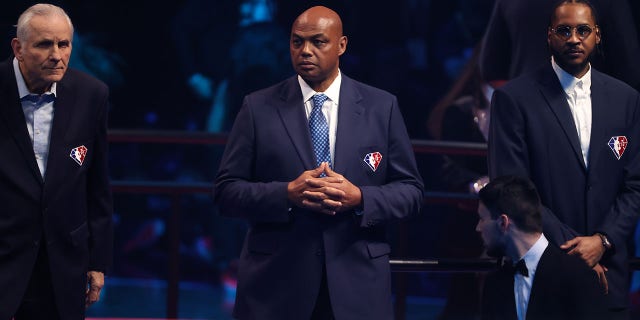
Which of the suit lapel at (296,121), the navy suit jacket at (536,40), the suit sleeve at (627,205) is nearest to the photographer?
the suit lapel at (296,121)

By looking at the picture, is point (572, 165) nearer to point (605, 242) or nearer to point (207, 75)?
point (605, 242)

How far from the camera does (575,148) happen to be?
3.13m

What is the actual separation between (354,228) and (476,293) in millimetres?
2253

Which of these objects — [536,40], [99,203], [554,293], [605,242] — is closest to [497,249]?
[554,293]

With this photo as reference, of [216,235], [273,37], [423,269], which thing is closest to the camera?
[423,269]

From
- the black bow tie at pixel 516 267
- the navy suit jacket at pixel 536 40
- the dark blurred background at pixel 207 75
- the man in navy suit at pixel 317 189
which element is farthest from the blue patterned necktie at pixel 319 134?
the dark blurred background at pixel 207 75

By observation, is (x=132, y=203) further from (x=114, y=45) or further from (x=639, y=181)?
(x=639, y=181)

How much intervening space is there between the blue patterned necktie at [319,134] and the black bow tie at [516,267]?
599 mm

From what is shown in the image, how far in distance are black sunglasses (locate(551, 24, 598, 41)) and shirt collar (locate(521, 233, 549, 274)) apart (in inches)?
25.2

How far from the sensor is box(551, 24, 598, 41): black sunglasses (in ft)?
10.3

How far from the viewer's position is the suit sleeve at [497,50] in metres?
3.85

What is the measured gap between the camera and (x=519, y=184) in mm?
2992

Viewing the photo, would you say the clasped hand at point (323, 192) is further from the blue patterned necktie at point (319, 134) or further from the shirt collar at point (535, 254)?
the shirt collar at point (535, 254)

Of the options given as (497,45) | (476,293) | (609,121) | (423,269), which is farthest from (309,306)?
(476,293)
